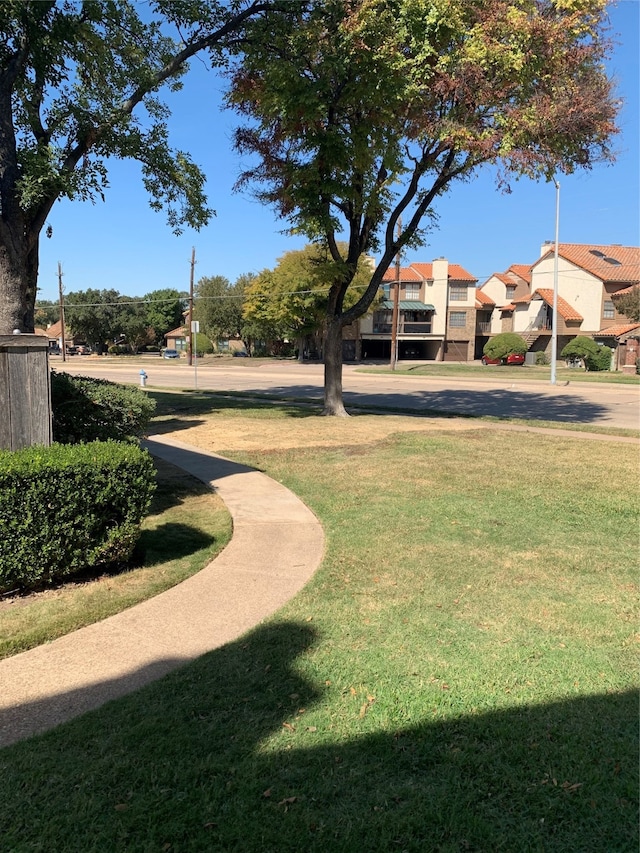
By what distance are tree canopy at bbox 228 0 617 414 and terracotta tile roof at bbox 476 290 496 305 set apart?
49.2 metres

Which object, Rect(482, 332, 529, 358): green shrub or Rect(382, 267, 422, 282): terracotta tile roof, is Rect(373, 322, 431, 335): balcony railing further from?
Rect(482, 332, 529, 358): green shrub

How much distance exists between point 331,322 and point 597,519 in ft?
33.3

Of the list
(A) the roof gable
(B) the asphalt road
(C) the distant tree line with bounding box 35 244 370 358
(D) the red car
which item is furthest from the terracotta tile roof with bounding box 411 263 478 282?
(B) the asphalt road

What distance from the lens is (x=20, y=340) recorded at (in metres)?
4.68

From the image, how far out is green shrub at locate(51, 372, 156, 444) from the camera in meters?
7.91

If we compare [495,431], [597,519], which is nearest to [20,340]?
[597,519]

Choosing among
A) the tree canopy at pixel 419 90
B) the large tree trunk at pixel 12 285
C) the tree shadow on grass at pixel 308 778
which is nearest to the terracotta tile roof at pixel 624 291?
the tree canopy at pixel 419 90

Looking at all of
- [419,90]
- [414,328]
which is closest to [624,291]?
[414,328]

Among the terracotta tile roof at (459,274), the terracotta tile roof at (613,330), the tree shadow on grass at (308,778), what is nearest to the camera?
the tree shadow on grass at (308,778)

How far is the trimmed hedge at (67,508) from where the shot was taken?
163 inches

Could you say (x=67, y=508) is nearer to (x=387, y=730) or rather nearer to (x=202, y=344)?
(x=387, y=730)

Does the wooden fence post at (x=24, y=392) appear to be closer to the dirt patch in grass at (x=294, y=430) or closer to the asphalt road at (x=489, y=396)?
the dirt patch in grass at (x=294, y=430)

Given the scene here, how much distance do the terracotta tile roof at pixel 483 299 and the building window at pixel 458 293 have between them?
2090 millimetres

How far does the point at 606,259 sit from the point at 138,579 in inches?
2186
